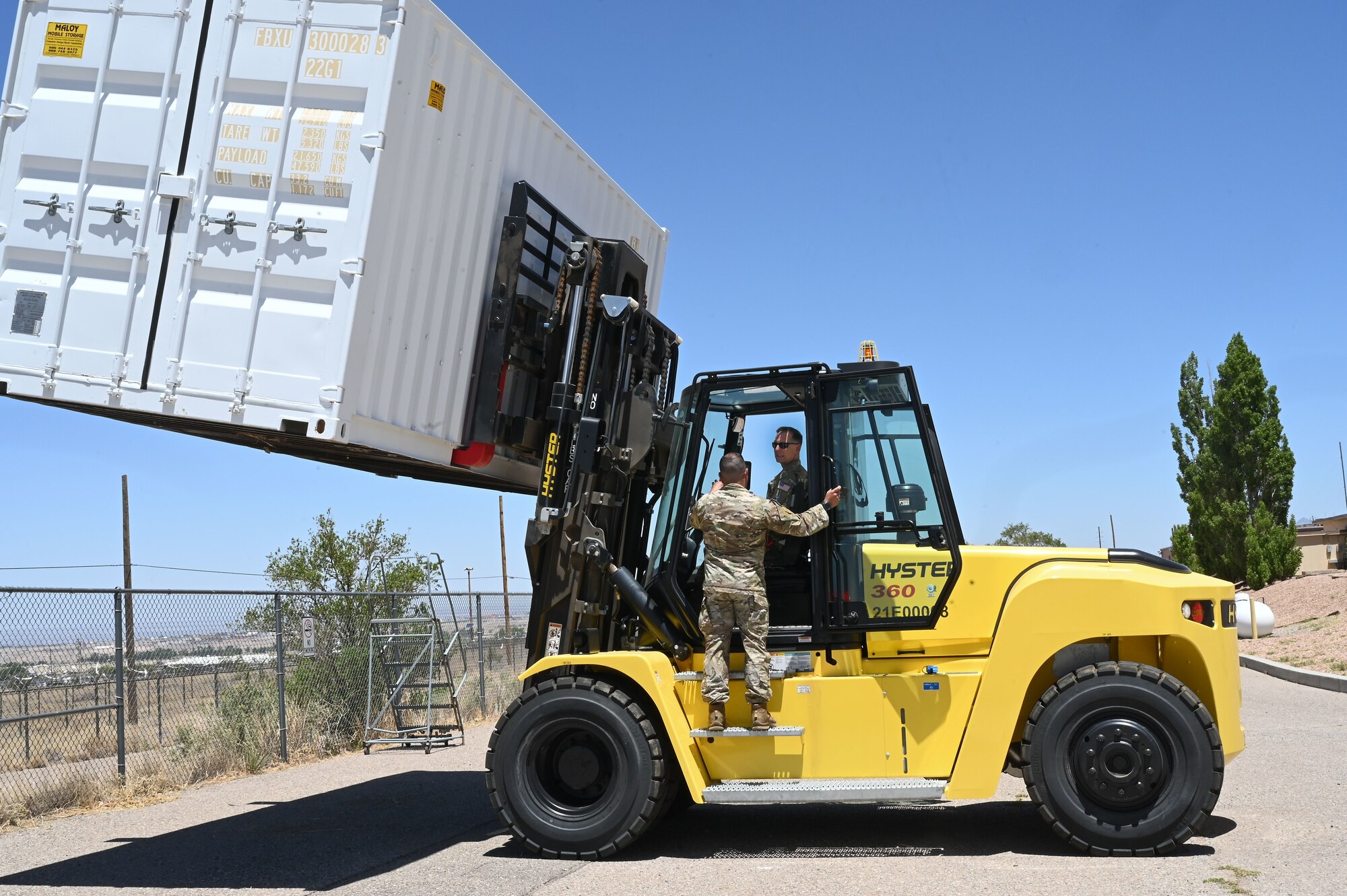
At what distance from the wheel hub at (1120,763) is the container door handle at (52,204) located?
261 inches

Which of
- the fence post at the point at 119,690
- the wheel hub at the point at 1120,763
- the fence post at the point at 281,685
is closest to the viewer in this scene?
the wheel hub at the point at 1120,763

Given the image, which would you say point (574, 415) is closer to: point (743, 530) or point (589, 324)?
point (589, 324)

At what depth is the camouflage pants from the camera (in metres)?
6.57

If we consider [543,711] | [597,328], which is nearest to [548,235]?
[597,328]

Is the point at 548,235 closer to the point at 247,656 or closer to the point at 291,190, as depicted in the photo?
the point at 291,190

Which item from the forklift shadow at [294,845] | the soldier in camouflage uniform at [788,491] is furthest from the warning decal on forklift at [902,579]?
the forklift shadow at [294,845]

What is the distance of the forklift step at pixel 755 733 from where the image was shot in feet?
21.5

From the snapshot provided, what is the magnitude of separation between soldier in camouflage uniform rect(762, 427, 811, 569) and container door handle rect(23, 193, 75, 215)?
14.5ft

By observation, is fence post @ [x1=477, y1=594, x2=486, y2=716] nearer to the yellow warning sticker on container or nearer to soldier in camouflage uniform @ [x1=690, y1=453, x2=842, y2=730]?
soldier in camouflage uniform @ [x1=690, y1=453, x2=842, y2=730]

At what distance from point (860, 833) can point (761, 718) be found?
138 cm

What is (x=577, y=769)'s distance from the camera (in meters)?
6.80

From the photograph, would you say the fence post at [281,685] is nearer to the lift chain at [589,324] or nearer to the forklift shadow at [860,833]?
the forklift shadow at [860,833]


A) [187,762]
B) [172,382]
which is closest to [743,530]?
[172,382]

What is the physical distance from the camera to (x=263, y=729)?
11.9 metres
